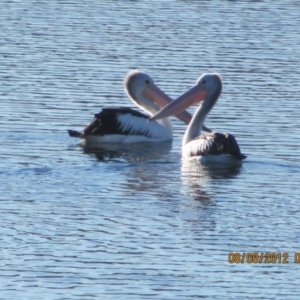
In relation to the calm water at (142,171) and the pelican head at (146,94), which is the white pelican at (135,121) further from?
the calm water at (142,171)

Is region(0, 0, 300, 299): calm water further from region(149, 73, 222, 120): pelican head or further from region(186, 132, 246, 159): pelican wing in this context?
region(149, 73, 222, 120): pelican head

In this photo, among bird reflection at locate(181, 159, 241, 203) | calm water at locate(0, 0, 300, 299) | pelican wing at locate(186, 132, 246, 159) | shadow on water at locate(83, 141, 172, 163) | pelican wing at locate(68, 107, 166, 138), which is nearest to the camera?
calm water at locate(0, 0, 300, 299)

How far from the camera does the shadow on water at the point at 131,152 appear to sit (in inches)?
546

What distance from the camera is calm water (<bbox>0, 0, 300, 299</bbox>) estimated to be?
9.17 m

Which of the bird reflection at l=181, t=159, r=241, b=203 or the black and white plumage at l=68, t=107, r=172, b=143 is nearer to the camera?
the bird reflection at l=181, t=159, r=241, b=203

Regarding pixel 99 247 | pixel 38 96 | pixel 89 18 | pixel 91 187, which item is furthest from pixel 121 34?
pixel 99 247

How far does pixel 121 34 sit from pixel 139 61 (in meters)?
2.54

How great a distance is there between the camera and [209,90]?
49.3 ft

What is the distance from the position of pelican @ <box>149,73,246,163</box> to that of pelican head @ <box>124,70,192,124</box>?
0.49m

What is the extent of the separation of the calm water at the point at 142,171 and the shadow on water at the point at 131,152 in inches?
1.3

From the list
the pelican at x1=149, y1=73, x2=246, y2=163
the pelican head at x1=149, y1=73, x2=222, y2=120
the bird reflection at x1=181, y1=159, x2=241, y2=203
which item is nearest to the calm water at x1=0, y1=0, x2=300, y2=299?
the bird reflection at x1=181, y1=159, x2=241, y2=203

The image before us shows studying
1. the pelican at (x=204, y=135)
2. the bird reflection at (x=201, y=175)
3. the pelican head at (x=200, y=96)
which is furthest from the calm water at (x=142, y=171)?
the pelican head at (x=200, y=96)

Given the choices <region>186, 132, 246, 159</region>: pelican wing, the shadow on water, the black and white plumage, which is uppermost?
<region>186, 132, 246, 159</region>: pelican wing

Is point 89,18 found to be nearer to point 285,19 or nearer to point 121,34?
point 121,34
